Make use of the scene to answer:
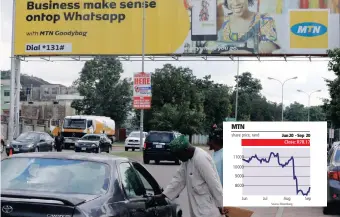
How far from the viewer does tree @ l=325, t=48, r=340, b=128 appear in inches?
1206

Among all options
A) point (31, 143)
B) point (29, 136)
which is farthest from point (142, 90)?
point (31, 143)

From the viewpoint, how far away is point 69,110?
11025cm

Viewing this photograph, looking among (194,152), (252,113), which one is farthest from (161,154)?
(252,113)

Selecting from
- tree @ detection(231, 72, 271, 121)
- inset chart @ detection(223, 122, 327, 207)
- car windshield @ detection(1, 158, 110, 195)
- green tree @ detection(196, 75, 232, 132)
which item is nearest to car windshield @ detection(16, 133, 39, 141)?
car windshield @ detection(1, 158, 110, 195)

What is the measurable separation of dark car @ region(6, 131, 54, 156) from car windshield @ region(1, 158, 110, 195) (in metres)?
24.5

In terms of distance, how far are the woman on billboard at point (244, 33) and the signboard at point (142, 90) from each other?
143 inches

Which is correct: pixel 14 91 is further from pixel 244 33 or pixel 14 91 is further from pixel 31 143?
pixel 244 33

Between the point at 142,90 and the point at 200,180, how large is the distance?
29399 mm

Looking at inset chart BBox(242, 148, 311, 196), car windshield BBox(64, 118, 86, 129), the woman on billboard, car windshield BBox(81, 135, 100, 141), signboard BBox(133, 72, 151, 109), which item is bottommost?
car windshield BBox(81, 135, 100, 141)

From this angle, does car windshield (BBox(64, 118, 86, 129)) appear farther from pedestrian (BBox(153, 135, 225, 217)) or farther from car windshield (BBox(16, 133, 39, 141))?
pedestrian (BBox(153, 135, 225, 217))

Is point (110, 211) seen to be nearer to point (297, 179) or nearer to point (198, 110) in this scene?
point (297, 179)

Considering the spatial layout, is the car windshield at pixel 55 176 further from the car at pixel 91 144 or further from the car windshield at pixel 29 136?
the car at pixel 91 144

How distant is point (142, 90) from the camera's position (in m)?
35.4

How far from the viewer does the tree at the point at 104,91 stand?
96.9 m
